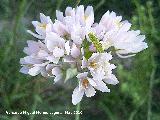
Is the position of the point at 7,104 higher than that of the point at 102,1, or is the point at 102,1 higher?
the point at 102,1

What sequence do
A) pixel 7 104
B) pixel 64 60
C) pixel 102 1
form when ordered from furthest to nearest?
pixel 102 1 → pixel 7 104 → pixel 64 60

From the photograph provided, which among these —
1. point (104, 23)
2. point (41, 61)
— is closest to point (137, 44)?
point (104, 23)

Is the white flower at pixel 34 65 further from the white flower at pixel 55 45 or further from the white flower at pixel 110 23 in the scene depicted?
the white flower at pixel 110 23

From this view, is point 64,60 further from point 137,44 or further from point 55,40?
point 137,44

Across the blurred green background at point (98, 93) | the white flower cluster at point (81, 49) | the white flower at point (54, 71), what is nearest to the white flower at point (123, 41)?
the white flower cluster at point (81, 49)

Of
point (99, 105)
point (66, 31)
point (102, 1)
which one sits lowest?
point (99, 105)
